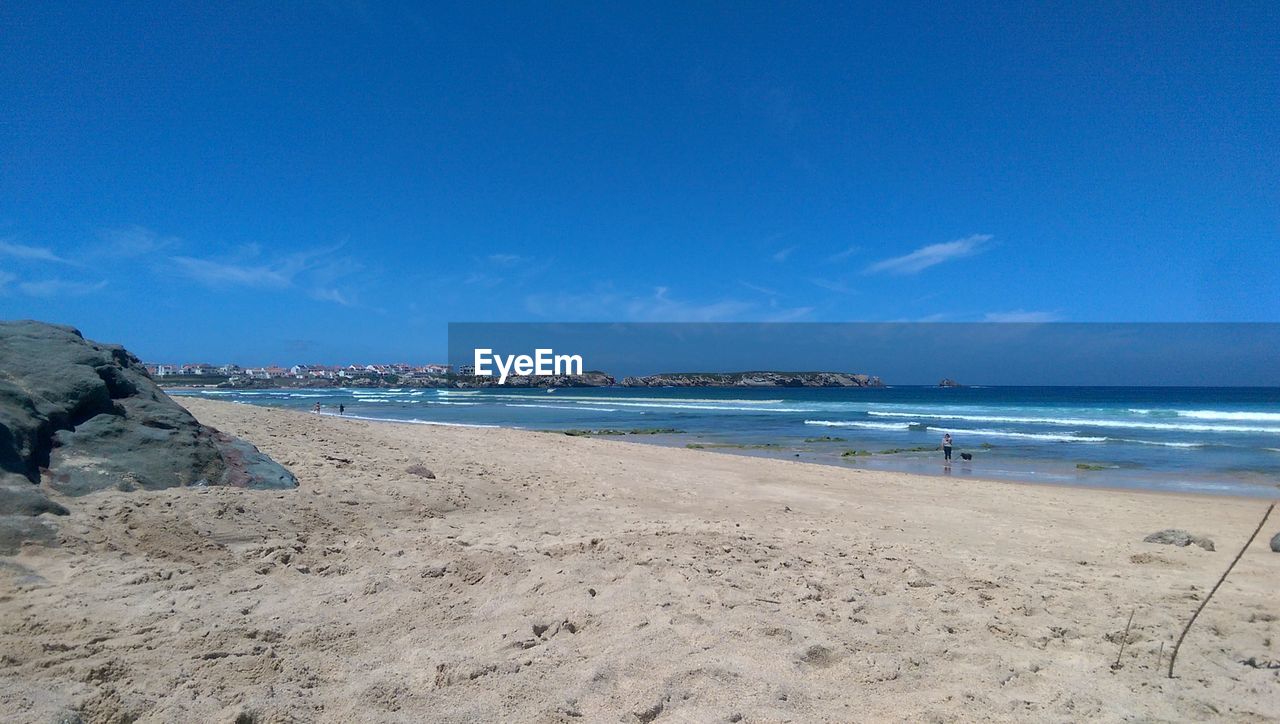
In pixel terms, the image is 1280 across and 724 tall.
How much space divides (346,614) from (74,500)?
102 inches

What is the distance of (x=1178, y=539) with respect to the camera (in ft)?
24.1

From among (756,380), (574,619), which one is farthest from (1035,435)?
(756,380)

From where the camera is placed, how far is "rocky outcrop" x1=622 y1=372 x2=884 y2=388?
158 metres

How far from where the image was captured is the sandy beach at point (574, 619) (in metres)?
2.95

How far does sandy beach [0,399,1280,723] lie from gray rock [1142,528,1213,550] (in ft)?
0.76

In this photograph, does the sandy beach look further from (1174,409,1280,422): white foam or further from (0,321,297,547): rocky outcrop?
(1174,409,1280,422): white foam

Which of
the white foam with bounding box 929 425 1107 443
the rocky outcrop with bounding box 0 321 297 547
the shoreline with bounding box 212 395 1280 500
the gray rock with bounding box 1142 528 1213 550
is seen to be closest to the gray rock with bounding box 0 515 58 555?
the rocky outcrop with bounding box 0 321 297 547

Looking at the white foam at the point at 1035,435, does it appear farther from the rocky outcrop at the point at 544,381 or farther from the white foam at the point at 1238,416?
the rocky outcrop at the point at 544,381

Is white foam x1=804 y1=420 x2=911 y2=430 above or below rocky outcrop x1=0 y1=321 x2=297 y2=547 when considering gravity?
below

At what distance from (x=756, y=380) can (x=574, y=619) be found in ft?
527

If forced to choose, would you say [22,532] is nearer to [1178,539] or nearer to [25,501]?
[25,501]

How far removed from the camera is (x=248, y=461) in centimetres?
638

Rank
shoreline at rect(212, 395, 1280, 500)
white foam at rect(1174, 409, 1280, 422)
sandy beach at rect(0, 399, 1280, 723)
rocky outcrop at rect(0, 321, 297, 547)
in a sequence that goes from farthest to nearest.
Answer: white foam at rect(1174, 409, 1280, 422) < shoreline at rect(212, 395, 1280, 500) < rocky outcrop at rect(0, 321, 297, 547) < sandy beach at rect(0, 399, 1280, 723)

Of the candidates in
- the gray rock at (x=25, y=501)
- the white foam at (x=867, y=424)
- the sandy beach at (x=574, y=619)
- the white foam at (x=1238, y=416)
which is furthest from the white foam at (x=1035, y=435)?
the gray rock at (x=25, y=501)
